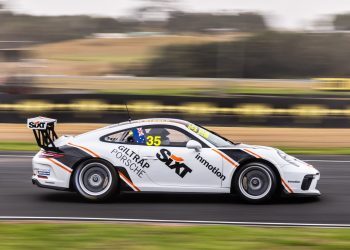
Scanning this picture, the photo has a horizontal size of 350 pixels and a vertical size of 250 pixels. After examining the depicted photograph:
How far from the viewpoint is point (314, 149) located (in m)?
18.9

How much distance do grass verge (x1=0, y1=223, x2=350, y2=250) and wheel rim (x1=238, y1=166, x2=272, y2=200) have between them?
1.79 meters

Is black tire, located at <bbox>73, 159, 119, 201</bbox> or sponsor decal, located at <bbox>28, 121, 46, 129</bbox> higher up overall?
sponsor decal, located at <bbox>28, 121, 46, 129</bbox>

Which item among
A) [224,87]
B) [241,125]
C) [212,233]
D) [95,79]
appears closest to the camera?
[212,233]

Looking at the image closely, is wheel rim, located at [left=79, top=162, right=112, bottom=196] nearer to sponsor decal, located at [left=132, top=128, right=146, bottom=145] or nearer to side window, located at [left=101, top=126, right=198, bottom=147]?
side window, located at [left=101, top=126, right=198, bottom=147]

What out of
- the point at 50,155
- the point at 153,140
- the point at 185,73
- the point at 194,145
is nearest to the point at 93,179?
the point at 50,155

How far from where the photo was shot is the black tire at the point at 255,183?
952 centimetres

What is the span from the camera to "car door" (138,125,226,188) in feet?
31.3

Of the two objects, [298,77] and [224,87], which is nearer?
[224,87]

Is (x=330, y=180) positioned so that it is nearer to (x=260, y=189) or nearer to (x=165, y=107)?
(x=260, y=189)

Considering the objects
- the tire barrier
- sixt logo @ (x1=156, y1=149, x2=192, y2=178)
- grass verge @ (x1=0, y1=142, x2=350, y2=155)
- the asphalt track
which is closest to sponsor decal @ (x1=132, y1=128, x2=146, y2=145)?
sixt logo @ (x1=156, y1=149, x2=192, y2=178)

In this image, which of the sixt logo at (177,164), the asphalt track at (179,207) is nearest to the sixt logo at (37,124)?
the asphalt track at (179,207)

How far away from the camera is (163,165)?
9609 millimetres

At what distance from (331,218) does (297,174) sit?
101 cm

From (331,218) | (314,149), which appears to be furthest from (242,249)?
(314,149)
